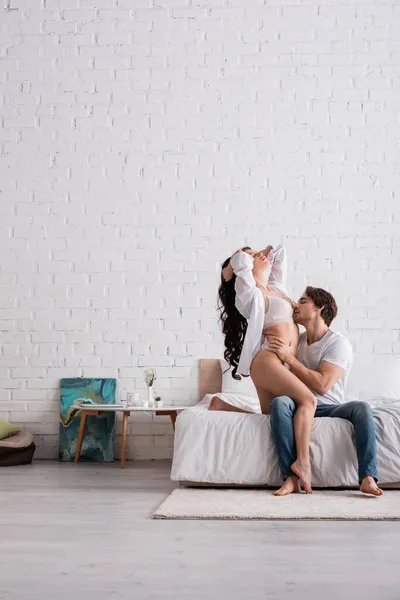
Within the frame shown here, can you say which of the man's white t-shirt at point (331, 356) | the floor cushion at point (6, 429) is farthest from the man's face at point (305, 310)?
the floor cushion at point (6, 429)

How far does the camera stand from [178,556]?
98.3 inches

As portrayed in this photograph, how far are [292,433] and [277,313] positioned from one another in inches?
25.5

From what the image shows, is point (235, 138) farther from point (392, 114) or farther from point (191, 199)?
point (392, 114)

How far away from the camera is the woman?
3947 millimetres

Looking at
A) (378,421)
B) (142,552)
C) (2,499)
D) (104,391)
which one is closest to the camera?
(142,552)

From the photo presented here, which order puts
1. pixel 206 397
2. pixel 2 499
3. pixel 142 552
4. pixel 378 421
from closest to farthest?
pixel 142 552
pixel 2 499
pixel 378 421
pixel 206 397

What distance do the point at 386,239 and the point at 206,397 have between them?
1.79 m

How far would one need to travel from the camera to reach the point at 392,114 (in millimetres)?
6137

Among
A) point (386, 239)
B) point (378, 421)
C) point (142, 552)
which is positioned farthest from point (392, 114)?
point (142, 552)

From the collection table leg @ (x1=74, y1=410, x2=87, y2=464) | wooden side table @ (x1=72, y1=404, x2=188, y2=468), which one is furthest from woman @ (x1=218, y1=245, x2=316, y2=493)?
table leg @ (x1=74, y1=410, x2=87, y2=464)

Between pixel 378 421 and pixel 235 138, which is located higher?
pixel 235 138

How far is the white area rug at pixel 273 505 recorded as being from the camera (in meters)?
3.21

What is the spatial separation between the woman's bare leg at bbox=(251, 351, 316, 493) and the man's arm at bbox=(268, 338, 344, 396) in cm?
4

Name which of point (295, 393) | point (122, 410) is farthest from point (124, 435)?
point (295, 393)
